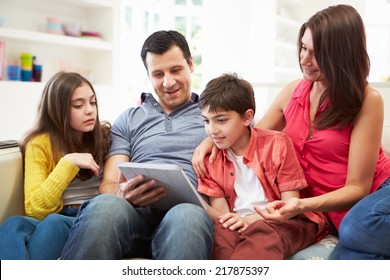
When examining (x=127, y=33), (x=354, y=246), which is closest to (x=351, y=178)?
(x=354, y=246)

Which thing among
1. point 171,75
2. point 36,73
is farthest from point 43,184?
point 36,73

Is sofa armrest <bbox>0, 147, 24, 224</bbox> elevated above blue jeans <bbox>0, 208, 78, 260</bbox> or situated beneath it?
elevated above

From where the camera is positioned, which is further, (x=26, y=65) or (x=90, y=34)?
(x=90, y=34)

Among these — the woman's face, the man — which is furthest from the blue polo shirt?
the woman's face

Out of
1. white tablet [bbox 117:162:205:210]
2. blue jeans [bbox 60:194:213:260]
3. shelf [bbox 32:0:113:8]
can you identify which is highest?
shelf [bbox 32:0:113:8]

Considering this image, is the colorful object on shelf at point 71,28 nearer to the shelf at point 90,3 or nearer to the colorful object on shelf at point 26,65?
the shelf at point 90,3

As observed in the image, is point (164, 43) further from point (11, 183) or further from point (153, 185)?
point (11, 183)

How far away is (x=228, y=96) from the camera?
1484 mm

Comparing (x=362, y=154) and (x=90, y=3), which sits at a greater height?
(x=90, y=3)

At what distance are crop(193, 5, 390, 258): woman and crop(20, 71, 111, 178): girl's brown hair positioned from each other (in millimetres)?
377

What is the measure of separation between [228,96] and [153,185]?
340 millimetres

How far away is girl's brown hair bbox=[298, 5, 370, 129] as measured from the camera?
145cm

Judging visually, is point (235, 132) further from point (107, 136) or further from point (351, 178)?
point (107, 136)

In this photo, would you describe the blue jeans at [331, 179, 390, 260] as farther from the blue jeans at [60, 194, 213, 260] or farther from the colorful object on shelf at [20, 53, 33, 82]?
the colorful object on shelf at [20, 53, 33, 82]
